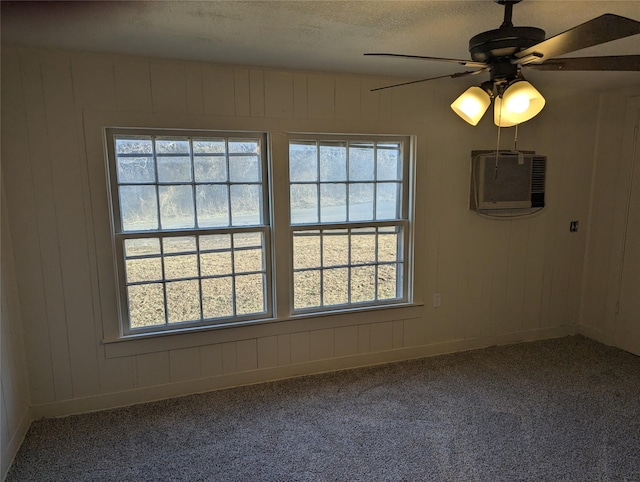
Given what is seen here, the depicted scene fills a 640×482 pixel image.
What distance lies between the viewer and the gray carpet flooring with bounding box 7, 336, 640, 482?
2.25 m

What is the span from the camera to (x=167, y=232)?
2867 millimetres

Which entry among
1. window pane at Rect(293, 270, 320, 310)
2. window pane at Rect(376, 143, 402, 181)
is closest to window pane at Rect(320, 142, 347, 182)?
window pane at Rect(376, 143, 402, 181)

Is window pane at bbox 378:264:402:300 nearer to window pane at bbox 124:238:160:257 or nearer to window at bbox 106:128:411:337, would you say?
window at bbox 106:128:411:337

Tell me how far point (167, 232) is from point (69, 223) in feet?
1.91

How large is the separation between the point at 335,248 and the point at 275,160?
84cm

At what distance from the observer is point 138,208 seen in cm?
281

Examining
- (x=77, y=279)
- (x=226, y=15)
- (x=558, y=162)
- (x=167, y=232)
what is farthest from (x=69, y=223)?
(x=558, y=162)

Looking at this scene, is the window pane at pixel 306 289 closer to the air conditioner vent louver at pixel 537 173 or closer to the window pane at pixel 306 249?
the window pane at pixel 306 249

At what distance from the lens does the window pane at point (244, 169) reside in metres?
2.98

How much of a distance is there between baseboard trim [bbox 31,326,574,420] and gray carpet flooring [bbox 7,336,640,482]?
0.07 m

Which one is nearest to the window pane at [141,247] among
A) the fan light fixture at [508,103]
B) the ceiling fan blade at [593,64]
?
the fan light fixture at [508,103]

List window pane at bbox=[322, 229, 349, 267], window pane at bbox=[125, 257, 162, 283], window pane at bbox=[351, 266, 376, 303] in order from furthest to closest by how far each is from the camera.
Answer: window pane at bbox=[351, 266, 376, 303] → window pane at bbox=[322, 229, 349, 267] → window pane at bbox=[125, 257, 162, 283]

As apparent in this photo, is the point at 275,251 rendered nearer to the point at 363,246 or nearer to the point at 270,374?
the point at 363,246

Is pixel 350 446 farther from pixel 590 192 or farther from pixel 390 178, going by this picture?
pixel 590 192
